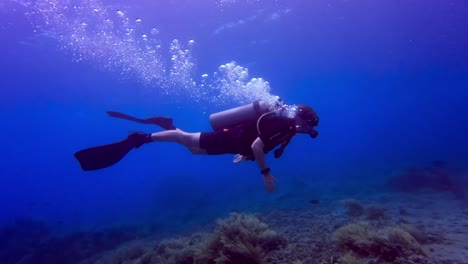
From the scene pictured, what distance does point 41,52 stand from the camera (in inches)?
985

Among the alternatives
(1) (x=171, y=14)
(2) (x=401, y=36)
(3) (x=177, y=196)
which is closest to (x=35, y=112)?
(3) (x=177, y=196)

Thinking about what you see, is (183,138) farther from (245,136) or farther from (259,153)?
(259,153)

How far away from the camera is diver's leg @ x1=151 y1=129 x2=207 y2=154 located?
693 centimetres

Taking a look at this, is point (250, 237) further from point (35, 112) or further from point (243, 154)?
point (35, 112)

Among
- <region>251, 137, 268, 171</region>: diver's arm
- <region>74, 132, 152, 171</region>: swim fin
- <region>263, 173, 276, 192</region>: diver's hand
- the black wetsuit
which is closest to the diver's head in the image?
the black wetsuit

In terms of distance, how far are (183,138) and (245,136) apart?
157 cm

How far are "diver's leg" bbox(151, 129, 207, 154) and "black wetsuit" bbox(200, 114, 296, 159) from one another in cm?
17

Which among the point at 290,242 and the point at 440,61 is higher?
the point at 440,61

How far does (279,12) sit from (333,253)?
2346 cm

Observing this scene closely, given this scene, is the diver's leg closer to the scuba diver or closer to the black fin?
the scuba diver

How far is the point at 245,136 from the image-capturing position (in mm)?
6512

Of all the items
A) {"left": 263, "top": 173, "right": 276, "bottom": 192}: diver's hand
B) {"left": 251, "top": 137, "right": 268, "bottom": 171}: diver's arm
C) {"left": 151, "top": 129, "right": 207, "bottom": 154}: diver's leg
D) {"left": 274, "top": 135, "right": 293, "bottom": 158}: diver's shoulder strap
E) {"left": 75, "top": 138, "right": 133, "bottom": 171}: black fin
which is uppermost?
{"left": 151, "top": 129, "right": 207, "bottom": 154}: diver's leg

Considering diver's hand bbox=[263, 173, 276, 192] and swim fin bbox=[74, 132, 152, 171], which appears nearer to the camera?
diver's hand bbox=[263, 173, 276, 192]

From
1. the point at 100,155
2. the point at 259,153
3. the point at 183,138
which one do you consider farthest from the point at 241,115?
the point at 100,155
